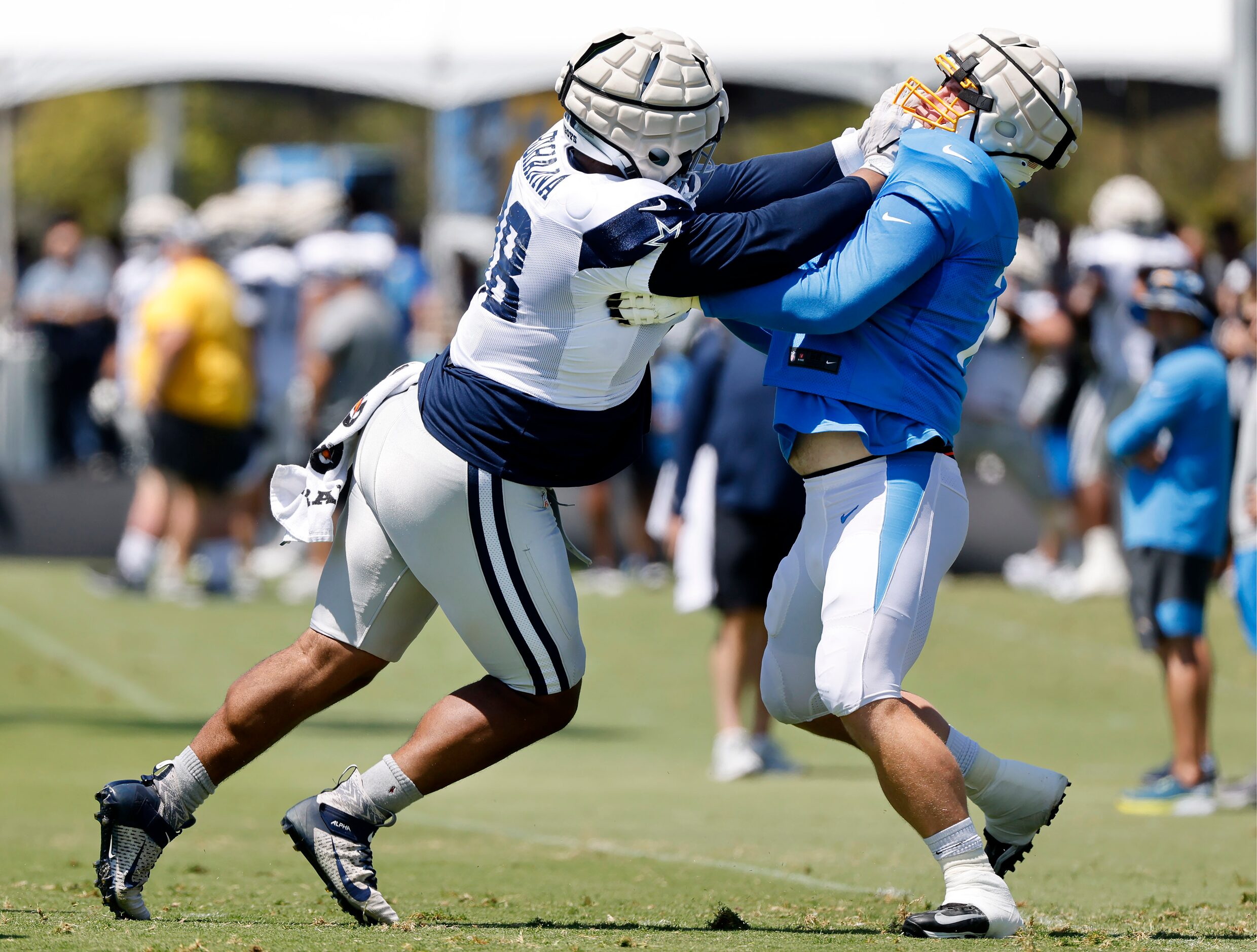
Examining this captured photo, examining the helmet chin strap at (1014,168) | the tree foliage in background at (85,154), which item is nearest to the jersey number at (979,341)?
the helmet chin strap at (1014,168)

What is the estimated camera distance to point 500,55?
16.5 meters

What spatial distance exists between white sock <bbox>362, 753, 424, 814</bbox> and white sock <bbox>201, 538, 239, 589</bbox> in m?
9.08

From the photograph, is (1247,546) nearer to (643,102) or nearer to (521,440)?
(521,440)

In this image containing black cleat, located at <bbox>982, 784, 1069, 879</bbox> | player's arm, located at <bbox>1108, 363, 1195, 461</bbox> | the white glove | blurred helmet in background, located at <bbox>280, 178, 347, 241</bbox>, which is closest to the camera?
the white glove

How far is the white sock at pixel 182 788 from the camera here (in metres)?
4.57

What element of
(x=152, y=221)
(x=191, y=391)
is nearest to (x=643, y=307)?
(x=191, y=391)

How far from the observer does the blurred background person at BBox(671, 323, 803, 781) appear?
841 cm

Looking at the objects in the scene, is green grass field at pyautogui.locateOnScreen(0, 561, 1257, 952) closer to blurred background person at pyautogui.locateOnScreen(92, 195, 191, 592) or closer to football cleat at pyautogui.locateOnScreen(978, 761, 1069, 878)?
football cleat at pyautogui.locateOnScreen(978, 761, 1069, 878)

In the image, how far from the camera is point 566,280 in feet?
13.9

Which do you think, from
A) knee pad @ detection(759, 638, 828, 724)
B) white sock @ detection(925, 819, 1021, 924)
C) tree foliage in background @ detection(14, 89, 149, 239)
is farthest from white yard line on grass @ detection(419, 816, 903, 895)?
tree foliage in background @ detection(14, 89, 149, 239)

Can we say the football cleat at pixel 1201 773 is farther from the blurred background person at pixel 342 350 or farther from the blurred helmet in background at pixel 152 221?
the blurred helmet in background at pixel 152 221

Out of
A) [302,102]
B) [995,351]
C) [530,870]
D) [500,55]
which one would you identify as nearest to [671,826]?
[530,870]

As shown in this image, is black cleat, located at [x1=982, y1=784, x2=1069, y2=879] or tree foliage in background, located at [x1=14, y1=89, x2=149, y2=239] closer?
black cleat, located at [x1=982, y1=784, x2=1069, y2=879]

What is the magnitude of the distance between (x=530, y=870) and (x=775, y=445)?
115 inches
